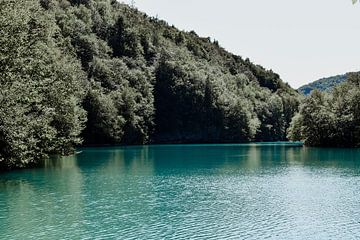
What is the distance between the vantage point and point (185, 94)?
156 meters

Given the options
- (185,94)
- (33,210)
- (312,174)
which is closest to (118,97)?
(185,94)

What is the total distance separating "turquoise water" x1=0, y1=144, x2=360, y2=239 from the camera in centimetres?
2427

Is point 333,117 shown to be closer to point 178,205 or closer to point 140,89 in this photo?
point 140,89

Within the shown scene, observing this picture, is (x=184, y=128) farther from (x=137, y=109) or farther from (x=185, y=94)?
(x=137, y=109)

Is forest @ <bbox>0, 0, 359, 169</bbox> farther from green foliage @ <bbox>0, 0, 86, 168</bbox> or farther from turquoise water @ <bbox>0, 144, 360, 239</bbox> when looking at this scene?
turquoise water @ <bbox>0, 144, 360, 239</bbox>

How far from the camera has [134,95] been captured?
133750 millimetres

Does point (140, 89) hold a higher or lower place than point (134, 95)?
higher

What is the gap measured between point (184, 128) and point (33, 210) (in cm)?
12745

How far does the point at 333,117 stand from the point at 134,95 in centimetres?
5273

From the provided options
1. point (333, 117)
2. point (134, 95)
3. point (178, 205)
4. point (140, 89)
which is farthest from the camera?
point (140, 89)

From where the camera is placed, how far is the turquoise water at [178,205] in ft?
79.6

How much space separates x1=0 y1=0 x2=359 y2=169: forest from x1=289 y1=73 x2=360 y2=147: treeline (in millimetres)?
268

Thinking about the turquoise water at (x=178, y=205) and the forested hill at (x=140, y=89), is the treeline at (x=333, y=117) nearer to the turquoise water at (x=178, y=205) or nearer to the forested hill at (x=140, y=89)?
the forested hill at (x=140, y=89)

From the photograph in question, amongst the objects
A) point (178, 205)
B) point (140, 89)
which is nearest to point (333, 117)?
point (140, 89)
